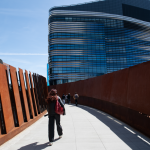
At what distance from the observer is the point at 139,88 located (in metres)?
6.20

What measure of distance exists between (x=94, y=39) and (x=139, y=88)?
71776mm

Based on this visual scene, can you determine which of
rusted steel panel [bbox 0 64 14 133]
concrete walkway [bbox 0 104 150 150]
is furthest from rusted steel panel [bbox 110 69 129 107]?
rusted steel panel [bbox 0 64 14 133]

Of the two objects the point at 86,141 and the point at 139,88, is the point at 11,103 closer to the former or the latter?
the point at 86,141

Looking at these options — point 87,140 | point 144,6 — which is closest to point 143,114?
point 87,140

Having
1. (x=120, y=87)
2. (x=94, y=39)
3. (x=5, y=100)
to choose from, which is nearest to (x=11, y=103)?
(x=5, y=100)

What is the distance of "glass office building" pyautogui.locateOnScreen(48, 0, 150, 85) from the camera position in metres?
71.9

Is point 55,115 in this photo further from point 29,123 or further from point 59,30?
point 59,30

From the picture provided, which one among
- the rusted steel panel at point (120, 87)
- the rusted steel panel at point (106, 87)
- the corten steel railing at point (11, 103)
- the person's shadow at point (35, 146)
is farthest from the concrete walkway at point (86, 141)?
the rusted steel panel at point (106, 87)

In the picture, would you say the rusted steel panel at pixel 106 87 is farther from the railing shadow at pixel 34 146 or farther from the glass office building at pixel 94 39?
the glass office building at pixel 94 39

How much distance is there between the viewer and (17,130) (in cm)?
589

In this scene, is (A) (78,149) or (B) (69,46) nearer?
(A) (78,149)

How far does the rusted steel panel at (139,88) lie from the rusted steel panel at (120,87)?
51 centimetres

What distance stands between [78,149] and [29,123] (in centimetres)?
391

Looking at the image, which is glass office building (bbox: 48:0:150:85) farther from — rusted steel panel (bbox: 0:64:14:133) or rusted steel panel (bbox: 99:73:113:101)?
rusted steel panel (bbox: 0:64:14:133)
